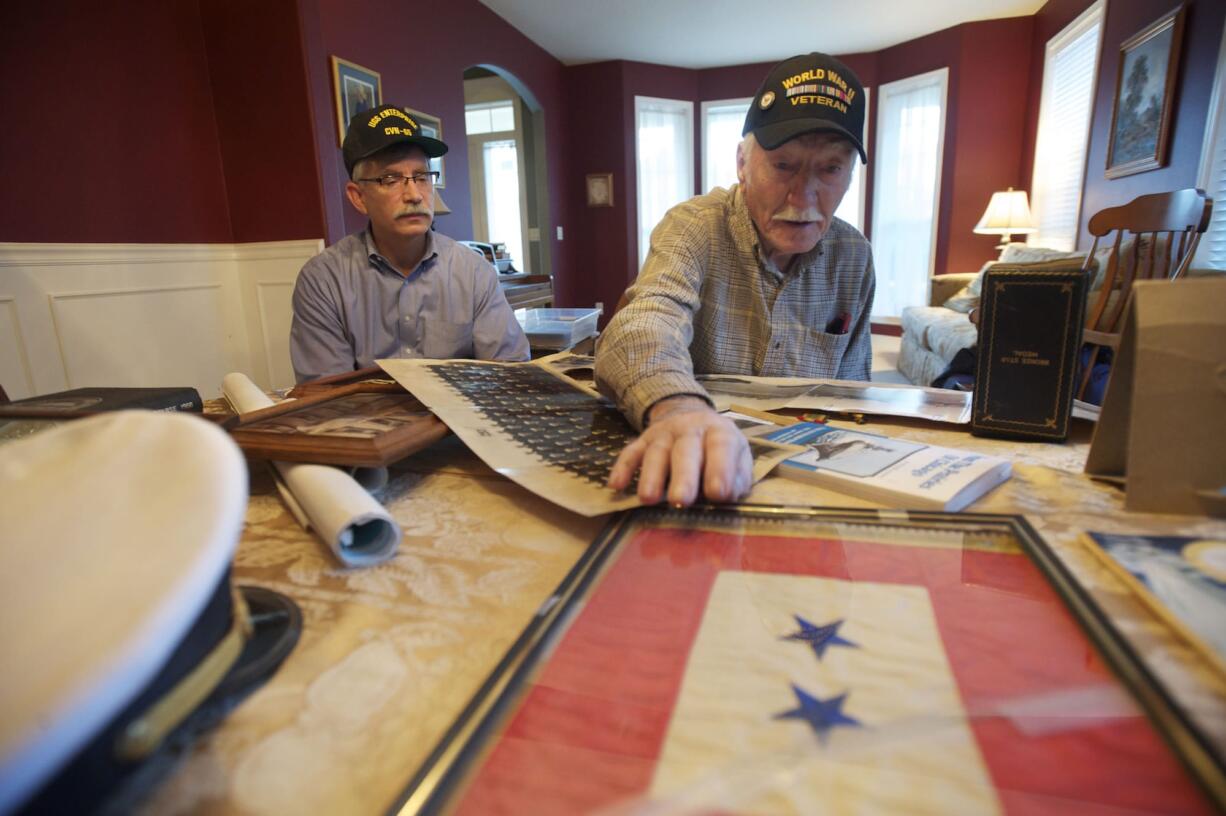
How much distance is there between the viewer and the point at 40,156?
2.28 m

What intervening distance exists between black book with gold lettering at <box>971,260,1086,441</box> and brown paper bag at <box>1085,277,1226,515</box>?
181 mm

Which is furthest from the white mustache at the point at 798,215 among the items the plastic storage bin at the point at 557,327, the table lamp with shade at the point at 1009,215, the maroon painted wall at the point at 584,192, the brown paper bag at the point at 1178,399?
the maroon painted wall at the point at 584,192

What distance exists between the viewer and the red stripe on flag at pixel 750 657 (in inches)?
10.7

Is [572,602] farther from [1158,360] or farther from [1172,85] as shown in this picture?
[1172,85]

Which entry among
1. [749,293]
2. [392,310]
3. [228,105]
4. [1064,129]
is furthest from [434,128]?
[1064,129]

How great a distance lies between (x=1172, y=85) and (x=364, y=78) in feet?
13.9

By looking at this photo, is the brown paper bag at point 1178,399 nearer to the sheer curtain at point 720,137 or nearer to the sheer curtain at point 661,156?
the sheer curtain at point 661,156

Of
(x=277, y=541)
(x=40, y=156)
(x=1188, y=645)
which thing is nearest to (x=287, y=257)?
(x=40, y=156)

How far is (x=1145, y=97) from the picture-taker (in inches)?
142

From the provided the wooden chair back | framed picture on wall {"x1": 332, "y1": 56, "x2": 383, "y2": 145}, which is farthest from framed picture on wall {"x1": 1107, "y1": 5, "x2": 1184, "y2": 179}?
framed picture on wall {"x1": 332, "y1": 56, "x2": 383, "y2": 145}

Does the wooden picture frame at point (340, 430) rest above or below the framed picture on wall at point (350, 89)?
below

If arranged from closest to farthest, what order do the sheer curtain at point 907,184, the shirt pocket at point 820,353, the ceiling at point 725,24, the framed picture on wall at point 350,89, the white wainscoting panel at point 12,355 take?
1. the shirt pocket at point 820,353
2. the white wainscoting panel at point 12,355
3. the framed picture on wall at point 350,89
4. the ceiling at point 725,24
5. the sheer curtain at point 907,184

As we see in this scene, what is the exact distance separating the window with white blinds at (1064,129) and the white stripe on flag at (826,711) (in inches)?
215

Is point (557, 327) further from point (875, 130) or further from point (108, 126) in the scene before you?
point (875, 130)
